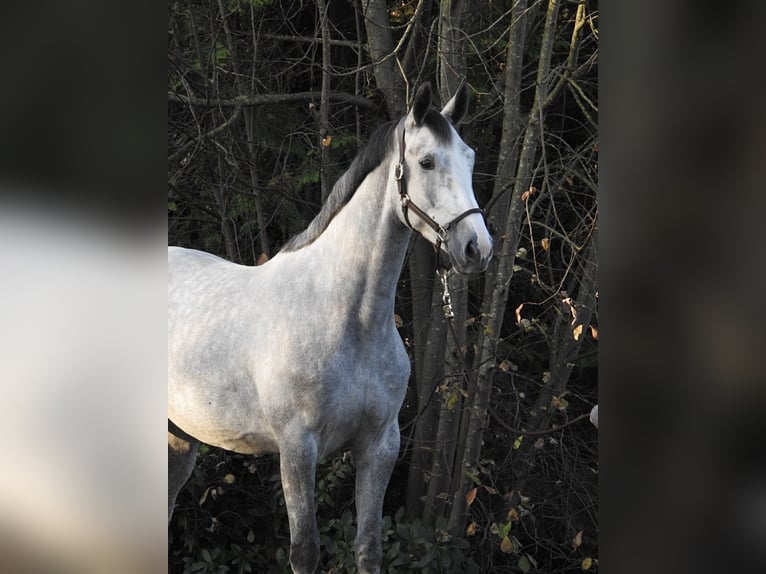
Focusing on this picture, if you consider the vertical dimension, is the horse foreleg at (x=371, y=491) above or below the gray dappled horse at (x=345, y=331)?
below

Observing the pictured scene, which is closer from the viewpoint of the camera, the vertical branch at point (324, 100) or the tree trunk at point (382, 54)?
the vertical branch at point (324, 100)

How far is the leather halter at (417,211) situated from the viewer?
6.61ft

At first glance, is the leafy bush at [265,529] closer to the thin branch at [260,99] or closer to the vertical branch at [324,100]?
the vertical branch at [324,100]

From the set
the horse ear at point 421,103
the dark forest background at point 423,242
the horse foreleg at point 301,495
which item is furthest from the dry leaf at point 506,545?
the horse ear at point 421,103

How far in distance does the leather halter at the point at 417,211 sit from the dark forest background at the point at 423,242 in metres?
1.53

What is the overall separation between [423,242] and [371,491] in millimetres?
1874

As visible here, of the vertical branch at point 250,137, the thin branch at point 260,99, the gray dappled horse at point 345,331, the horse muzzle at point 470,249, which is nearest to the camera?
the horse muzzle at point 470,249

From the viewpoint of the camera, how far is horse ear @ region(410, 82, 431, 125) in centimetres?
206

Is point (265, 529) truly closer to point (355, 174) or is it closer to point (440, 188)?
point (355, 174)

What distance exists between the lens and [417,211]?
2074mm

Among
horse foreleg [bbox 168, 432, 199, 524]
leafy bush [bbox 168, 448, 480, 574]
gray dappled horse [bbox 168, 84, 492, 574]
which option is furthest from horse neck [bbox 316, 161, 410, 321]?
leafy bush [bbox 168, 448, 480, 574]
